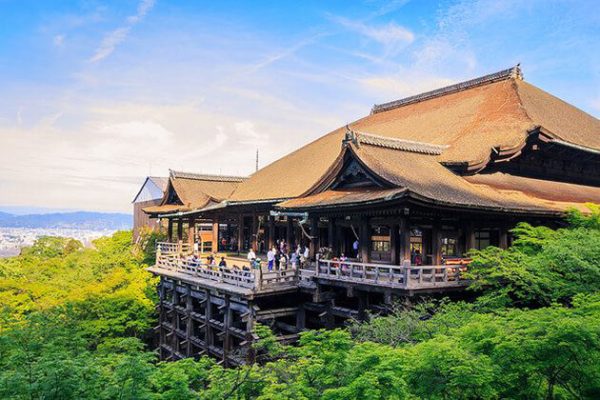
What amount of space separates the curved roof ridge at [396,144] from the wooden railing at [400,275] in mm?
5320

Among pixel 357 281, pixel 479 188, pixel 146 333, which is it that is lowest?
pixel 146 333

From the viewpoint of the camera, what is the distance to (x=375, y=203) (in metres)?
15.8

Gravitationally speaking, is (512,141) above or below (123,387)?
above

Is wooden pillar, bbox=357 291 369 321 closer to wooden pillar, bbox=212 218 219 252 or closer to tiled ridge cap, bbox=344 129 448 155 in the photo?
tiled ridge cap, bbox=344 129 448 155

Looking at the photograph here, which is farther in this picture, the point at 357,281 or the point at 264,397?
the point at 357,281

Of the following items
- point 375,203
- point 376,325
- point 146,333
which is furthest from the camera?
point 146,333

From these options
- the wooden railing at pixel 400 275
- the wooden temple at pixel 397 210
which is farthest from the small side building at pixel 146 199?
the wooden railing at pixel 400 275

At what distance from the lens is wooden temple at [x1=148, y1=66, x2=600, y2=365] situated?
649 inches

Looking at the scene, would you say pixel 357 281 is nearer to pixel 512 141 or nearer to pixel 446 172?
pixel 446 172

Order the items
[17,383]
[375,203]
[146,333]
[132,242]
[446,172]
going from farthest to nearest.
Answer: [132,242] < [146,333] < [446,172] < [375,203] < [17,383]

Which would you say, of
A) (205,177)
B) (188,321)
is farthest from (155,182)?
A: (188,321)

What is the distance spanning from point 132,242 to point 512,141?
136ft

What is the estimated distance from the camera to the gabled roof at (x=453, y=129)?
818 inches

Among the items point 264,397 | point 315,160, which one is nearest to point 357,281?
point 264,397
